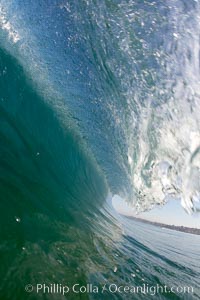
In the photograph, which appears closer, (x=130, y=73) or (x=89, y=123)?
(x=130, y=73)

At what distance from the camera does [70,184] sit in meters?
9.15

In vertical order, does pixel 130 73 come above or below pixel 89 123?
below

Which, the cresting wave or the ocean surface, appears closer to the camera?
the ocean surface

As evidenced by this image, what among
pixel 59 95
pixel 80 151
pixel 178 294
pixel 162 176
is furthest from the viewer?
pixel 80 151

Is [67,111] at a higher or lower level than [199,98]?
higher

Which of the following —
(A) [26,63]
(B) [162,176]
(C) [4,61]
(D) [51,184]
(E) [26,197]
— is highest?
(A) [26,63]

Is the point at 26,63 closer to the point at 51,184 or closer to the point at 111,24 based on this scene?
the point at 111,24

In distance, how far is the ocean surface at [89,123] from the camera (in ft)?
15.5

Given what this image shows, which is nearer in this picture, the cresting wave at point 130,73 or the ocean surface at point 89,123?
the ocean surface at point 89,123

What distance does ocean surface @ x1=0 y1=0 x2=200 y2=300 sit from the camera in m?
4.72

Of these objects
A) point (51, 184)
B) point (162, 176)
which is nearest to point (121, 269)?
point (51, 184)

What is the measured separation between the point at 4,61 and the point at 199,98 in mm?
5516

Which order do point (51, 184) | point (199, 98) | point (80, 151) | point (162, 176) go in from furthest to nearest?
point (80, 151) < point (162, 176) < point (51, 184) < point (199, 98)

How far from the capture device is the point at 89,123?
1093cm
